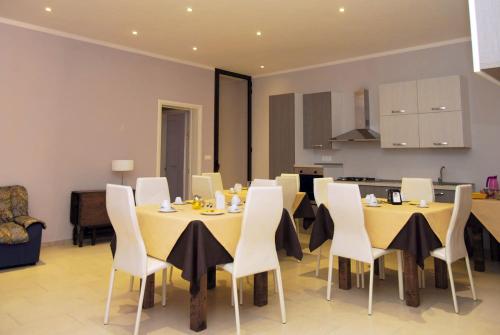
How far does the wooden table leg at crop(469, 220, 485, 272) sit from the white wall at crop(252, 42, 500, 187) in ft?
4.12

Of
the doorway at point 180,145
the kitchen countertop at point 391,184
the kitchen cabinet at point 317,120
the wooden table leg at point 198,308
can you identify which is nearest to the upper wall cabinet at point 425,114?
the kitchen countertop at point 391,184

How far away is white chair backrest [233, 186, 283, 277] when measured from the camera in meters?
2.44

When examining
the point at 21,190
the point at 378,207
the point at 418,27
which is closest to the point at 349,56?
the point at 418,27

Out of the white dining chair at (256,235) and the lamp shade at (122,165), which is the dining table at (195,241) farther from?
the lamp shade at (122,165)

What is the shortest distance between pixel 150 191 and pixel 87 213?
1833 millimetres

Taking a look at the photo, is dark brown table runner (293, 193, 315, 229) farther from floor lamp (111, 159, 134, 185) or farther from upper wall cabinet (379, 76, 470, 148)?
floor lamp (111, 159, 134, 185)

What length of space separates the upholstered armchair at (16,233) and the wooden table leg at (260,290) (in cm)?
273

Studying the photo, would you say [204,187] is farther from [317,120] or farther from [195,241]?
[317,120]

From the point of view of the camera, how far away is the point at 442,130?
5125 mm

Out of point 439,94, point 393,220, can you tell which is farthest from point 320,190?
point 439,94

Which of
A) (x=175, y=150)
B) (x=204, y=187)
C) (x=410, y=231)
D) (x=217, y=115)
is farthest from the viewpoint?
(x=175, y=150)

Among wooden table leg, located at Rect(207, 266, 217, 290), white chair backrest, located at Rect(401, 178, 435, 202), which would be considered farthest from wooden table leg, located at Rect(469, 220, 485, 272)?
wooden table leg, located at Rect(207, 266, 217, 290)

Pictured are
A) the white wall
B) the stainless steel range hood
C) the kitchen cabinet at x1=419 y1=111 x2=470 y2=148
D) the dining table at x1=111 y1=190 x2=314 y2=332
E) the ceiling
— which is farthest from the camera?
the stainless steel range hood

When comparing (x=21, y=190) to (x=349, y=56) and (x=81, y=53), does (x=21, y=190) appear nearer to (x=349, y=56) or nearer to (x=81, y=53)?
(x=81, y=53)
